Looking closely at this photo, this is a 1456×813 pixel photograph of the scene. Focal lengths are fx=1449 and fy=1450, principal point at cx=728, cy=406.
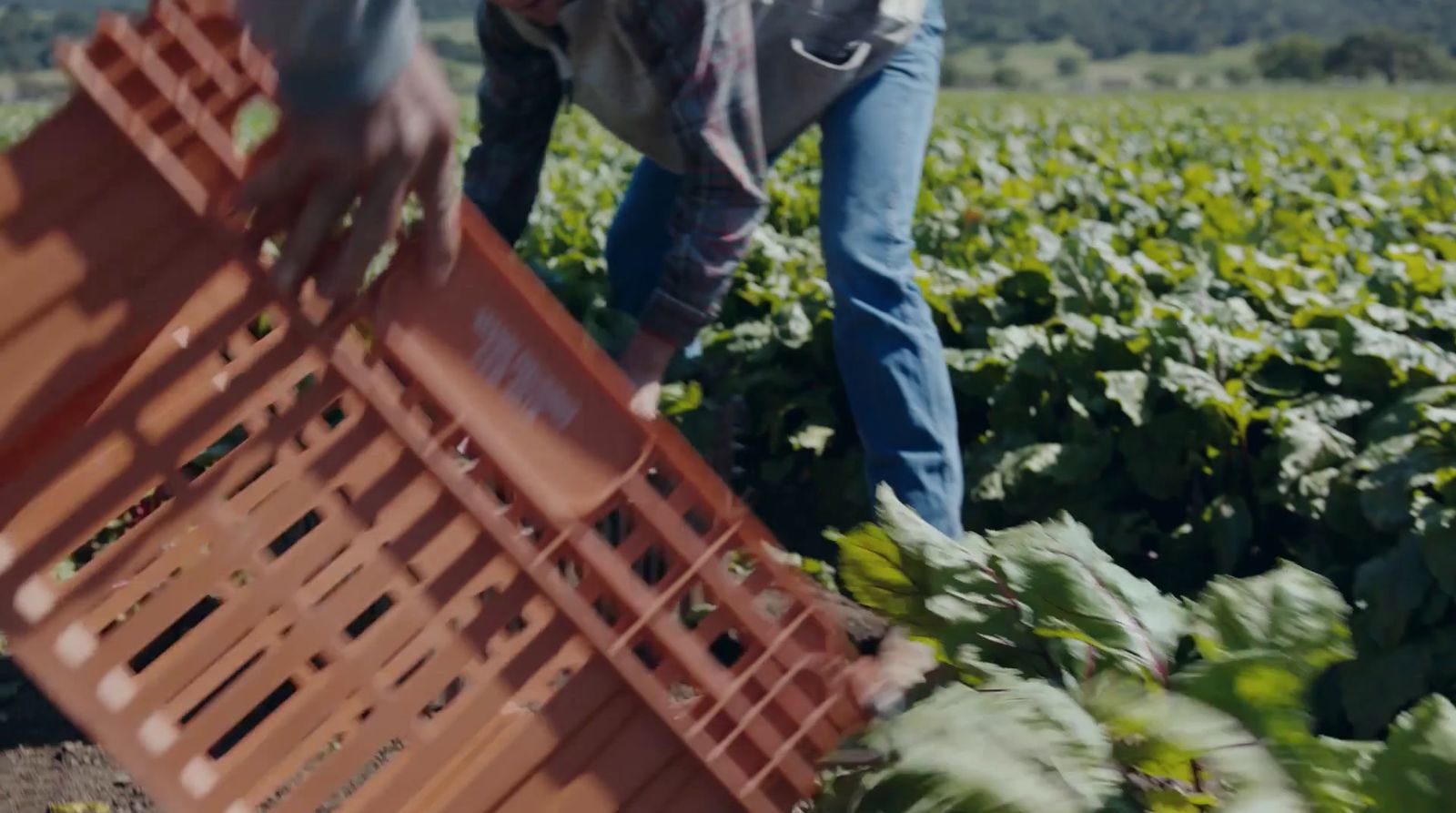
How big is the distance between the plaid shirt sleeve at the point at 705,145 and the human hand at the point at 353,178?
30.2 inches

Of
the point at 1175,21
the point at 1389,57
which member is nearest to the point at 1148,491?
the point at 1389,57

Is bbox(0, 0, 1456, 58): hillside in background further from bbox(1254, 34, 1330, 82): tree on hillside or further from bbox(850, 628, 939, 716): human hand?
bbox(850, 628, 939, 716): human hand

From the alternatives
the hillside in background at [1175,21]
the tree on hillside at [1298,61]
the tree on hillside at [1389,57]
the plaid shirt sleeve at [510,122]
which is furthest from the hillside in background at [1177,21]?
the plaid shirt sleeve at [510,122]

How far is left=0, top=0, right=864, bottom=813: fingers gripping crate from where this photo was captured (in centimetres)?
146

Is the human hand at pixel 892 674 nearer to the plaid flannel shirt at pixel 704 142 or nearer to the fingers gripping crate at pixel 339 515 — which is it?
the fingers gripping crate at pixel 339 515

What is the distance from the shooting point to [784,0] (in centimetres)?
273

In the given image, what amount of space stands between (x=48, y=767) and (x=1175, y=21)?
398 ft

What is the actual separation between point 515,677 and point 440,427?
0.29 m

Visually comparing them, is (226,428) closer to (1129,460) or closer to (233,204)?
(233,204)

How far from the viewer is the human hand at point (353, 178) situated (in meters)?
1.42

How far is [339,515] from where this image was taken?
159 cm

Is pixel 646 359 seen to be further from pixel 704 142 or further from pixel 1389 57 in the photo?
pixel 1389 57

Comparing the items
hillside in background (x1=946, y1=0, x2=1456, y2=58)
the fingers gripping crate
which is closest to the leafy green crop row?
the fingers gripping crate

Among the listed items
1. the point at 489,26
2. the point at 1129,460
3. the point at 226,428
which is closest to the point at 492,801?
the point at 226,428
